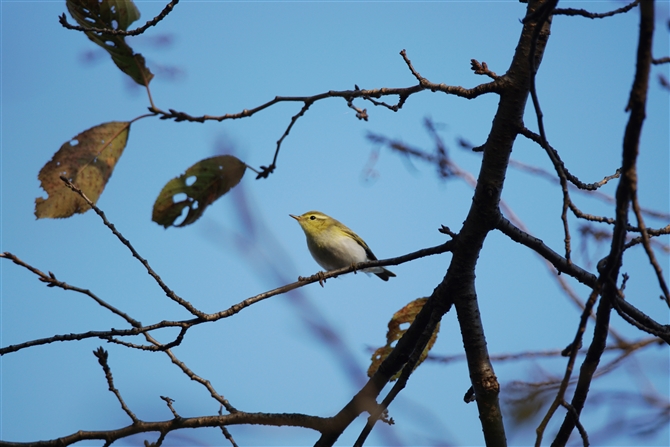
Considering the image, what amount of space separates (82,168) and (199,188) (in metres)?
0.53

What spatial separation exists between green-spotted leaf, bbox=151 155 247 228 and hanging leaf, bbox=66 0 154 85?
0.53m

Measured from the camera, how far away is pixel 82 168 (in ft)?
9.12

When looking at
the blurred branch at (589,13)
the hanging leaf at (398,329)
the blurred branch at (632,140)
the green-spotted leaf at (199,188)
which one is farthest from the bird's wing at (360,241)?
the blurred branch at (632,140)

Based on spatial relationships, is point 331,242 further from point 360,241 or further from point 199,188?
point 199,188

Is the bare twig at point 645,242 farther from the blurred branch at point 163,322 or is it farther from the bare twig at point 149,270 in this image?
the bare twig at point 149,270

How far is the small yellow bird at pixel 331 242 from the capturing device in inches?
261

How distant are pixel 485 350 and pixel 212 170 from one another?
168 cm

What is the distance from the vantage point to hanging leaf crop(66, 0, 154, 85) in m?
2.78

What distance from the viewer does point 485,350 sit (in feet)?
10.6

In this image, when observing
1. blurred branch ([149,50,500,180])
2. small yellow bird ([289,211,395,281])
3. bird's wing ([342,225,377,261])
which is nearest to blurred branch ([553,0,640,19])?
blurred branch ([149,50,500,180])

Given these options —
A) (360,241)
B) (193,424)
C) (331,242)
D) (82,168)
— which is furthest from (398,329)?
(360,241)

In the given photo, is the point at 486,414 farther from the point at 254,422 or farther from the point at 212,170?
the point at 212,170

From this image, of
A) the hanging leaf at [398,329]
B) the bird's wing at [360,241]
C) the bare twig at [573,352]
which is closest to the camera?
the bare twig at [573,352]

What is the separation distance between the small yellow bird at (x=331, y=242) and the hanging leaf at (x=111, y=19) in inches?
153
